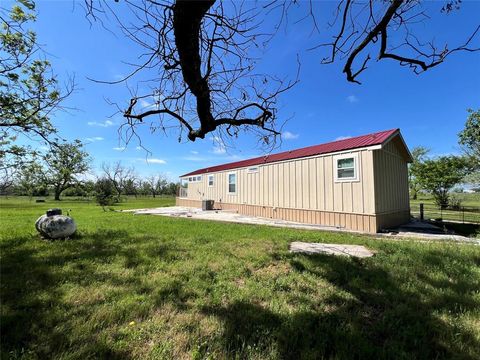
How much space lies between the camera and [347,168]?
9.06 m

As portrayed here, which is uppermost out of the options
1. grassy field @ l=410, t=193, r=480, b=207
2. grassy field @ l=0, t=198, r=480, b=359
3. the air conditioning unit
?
grassy field @ l=410, t=193, r=480, b=207

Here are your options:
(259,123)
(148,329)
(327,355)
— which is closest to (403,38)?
(259,123)

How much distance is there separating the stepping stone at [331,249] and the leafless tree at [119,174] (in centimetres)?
4217

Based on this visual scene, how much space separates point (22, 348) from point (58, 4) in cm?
382

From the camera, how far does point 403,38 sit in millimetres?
2623

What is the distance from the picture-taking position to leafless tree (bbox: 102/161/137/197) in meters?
43.1

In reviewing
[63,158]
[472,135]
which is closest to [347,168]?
[63,158]

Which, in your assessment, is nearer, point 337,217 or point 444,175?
point 337,217

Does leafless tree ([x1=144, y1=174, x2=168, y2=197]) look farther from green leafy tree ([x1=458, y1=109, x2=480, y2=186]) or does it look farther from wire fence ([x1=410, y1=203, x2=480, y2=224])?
green leafy tree ([x1=458, y1=109, x2=480, y2=186])

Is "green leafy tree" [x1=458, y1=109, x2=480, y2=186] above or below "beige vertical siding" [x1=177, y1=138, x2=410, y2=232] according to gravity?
above

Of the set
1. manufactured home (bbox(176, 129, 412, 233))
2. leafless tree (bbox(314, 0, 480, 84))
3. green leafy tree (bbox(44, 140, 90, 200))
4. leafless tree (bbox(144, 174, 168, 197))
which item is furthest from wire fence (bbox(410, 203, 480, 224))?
leafless tree (bbox(144, 174, 168, 197))

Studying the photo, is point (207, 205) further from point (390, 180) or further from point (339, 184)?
point (390, 180)

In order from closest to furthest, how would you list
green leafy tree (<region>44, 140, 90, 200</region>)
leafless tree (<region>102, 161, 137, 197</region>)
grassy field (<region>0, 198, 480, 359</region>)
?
grassy field (<region>0, 198, 480, 359</region>) < green leafy tree (<region>44, 140, 90, 200</region>) < leafless tree (<region>102, 161, 137, 197</region>)

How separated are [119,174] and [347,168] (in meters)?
46.6
